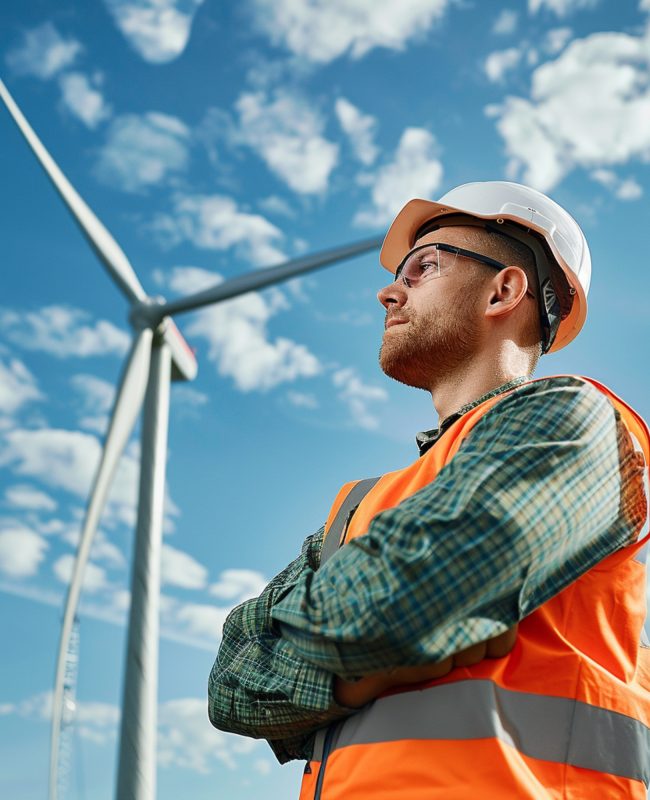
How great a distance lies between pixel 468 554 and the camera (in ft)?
9.82

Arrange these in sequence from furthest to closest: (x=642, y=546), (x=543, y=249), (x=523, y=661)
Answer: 1. (x=543, y=249)
2. (x=642, y=546)
3. (x=523, y=661)

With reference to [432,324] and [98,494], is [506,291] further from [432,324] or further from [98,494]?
[98,494]

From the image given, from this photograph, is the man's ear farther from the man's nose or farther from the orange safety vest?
the orange safety vest

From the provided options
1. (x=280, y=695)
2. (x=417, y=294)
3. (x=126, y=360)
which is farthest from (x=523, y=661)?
(x=126, y=360)

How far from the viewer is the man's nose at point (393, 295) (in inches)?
207

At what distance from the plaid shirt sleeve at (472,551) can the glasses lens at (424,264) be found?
1.97 m

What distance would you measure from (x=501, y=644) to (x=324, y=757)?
843mm

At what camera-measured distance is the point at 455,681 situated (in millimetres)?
3234

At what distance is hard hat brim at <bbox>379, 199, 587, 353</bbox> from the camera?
222 inches

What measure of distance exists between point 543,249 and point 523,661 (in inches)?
121

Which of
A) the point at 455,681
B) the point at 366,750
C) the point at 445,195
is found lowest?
the point at 366,750

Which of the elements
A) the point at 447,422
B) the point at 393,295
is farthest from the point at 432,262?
the point at 447,422

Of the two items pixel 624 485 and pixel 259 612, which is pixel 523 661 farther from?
pixel 259 612

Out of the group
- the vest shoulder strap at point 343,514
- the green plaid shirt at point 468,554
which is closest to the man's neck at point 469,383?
the vest shoulder strap at point 343,514
